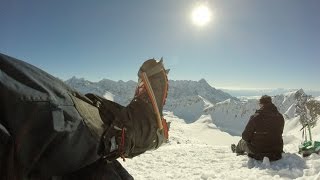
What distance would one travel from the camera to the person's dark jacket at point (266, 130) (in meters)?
8.55

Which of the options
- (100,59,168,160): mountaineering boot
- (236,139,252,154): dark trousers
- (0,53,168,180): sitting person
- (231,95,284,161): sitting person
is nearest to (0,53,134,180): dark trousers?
(0,53,168,180): sitting person

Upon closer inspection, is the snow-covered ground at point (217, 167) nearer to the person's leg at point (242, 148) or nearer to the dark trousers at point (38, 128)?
the person's leg at point (242, 148)

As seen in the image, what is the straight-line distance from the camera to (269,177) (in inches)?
254

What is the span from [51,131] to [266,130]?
7599mm

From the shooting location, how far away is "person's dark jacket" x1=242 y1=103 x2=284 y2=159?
8.55 metres

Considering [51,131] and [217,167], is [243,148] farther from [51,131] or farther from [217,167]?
[51,131]

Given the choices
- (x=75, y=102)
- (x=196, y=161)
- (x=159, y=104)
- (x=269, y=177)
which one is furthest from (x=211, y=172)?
(x=75, y=102)

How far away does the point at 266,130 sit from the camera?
864cm

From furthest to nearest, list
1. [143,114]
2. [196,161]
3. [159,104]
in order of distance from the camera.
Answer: [196,161] → [159,104] → [143,114]

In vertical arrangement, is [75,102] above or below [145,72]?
below

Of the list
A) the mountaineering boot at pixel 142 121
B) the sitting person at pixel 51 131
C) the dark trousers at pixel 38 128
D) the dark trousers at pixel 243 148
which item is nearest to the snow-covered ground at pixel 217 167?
the dark trousers at pixel 243 148

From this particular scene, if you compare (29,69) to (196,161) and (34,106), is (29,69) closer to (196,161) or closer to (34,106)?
(34,106)

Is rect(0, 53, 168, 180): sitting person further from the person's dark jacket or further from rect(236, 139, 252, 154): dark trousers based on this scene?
rect(236, 139, 252, 154): dark trousers

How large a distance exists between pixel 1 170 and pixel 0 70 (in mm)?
598
